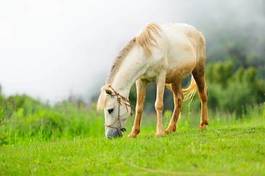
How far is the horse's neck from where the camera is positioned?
14.0 m

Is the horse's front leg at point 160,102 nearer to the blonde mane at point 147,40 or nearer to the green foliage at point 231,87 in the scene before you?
the blonde mane at point 147,40

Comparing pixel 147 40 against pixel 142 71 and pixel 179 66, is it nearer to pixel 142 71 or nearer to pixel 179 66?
pixel 142 71

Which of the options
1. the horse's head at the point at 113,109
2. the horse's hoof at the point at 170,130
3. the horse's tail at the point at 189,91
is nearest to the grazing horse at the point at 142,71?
the horse's head at the point at 113,109

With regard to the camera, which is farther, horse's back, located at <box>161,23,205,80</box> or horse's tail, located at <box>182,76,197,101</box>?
horse's tail, located at <box>182,76,197,101</box>

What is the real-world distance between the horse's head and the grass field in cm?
61

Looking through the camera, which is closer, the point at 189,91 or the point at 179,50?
the point at 179,50

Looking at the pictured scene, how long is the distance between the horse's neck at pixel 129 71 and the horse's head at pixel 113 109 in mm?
149

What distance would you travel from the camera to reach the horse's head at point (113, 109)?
13875 millimetres

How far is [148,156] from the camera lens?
36.4ft

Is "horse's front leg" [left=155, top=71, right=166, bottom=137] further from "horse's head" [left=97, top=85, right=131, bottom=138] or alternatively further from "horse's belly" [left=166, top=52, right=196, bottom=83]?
"horse's head" [left=97, top=85, right=131, bottom=138]

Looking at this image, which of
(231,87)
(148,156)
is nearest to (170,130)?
(148,156)

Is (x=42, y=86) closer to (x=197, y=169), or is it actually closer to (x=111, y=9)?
(x=111, y=9)

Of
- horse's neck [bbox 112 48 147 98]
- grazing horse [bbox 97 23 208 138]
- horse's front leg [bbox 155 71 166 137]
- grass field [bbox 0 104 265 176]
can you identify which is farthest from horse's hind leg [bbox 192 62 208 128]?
horse's neck [bbox 112 48 147 98]

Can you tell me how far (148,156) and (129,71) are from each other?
3.21 metres
